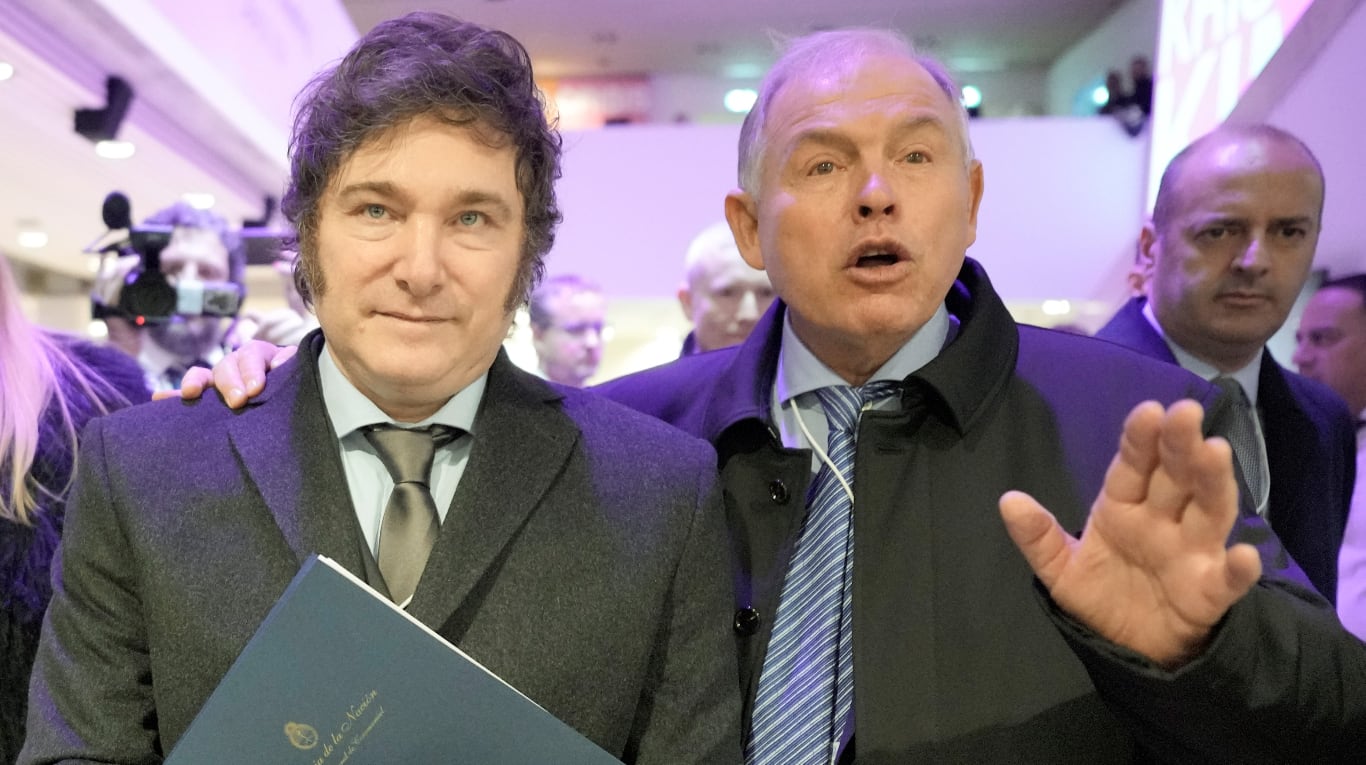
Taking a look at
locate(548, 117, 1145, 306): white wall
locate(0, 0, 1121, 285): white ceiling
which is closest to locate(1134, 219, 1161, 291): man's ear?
locate(0, 0, 1121, 285): white ceiling

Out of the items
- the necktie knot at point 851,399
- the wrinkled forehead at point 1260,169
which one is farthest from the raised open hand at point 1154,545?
the wrinkled forehead at point 1260,169

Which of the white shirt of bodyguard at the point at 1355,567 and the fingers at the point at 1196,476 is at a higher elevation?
the fingers at the point at 1196,476

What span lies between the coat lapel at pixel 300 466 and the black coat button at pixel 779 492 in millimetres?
553

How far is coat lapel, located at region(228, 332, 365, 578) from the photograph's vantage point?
126 cm

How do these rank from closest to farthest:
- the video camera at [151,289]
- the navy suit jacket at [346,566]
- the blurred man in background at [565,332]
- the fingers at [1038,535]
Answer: the fingers at [1038,535] < the navy suit jacket at [346,566] < the video camera at [151,289] < the blurred man in background at [565,332]

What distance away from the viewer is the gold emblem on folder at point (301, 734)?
104 cm

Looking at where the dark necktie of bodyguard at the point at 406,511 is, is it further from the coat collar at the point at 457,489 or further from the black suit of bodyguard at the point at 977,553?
the black suit of bodyguard at the point at 977,553

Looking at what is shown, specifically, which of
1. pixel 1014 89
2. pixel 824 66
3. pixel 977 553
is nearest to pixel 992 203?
pixel 1014 89

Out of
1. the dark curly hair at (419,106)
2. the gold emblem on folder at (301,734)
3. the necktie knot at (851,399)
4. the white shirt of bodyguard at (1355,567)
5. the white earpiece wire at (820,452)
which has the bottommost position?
the white shirt of bodyguard at (1355,567)

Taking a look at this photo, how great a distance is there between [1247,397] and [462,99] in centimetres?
160

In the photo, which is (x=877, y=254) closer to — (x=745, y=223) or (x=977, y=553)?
(x=745, y=223)

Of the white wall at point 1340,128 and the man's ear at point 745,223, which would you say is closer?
the man's ear at point 745,223

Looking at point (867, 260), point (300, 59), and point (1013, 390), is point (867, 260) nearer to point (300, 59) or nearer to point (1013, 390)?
point (1013, 390)

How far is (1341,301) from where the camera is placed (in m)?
3.25
